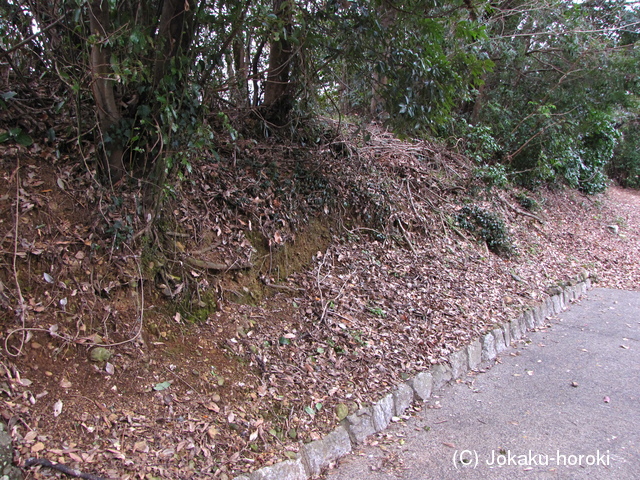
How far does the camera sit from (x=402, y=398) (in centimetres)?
400

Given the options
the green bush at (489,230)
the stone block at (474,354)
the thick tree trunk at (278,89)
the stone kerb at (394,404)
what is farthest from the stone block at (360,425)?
the green bush at (489,230)

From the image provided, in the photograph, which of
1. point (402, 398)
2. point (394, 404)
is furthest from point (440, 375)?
point (394, 404)

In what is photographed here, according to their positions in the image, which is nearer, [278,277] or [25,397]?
[25,397]

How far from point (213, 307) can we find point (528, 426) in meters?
3.00

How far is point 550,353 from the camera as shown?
542 centimetres

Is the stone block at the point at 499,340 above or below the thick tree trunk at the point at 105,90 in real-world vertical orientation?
below

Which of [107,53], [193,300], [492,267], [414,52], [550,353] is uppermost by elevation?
[414,52]

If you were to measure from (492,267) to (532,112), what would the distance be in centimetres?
625

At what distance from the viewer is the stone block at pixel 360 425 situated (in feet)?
11.5

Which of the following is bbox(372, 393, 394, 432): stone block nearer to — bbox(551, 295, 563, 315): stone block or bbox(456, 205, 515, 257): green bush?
bbox(551, 295, 563, 315): stone block

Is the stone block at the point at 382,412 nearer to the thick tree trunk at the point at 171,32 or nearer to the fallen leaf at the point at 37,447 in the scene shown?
the fallen leaf at the point at 37,447

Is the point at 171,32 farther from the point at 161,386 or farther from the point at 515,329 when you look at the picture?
the point at 515,329

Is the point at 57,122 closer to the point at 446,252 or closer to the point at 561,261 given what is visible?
the point at 446,252

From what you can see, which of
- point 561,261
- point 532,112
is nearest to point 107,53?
point 561,261
